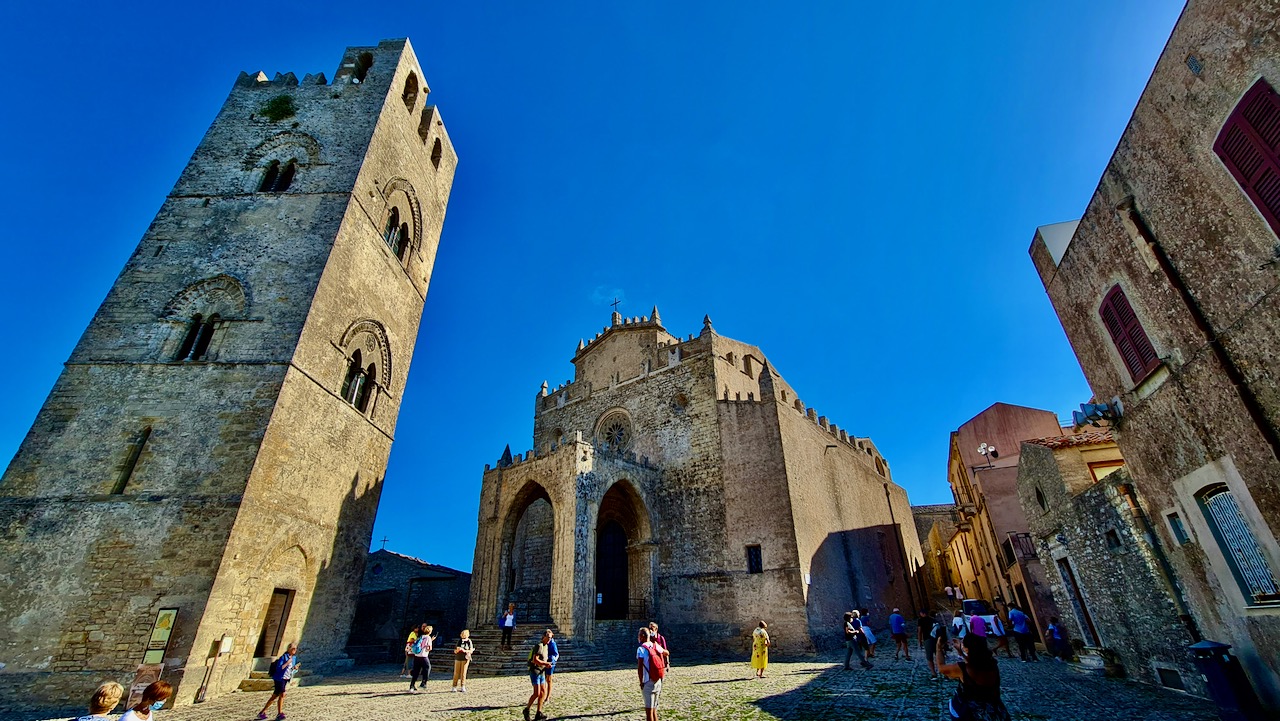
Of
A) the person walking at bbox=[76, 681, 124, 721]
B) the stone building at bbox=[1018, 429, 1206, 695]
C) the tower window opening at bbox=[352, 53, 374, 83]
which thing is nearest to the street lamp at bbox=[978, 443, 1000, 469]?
the stone building at bbox=[1018, 429, 1206, 695]

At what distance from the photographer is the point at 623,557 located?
19047 mm

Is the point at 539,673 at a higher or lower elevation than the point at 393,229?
lower

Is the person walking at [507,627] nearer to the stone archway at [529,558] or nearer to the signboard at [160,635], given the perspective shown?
the stone archway at [529,558]

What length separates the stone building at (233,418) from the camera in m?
9.77

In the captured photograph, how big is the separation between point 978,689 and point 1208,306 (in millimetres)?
5496

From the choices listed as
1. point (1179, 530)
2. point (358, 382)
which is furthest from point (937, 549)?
point (358, 382)

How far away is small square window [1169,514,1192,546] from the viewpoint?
23.0ft

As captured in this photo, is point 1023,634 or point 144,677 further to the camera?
point 1023,634

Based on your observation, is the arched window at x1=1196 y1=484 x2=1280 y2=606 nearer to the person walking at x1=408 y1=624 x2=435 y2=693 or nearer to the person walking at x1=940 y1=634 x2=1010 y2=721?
the person walking at x1=940 y1=634 x2=1010 y2=721

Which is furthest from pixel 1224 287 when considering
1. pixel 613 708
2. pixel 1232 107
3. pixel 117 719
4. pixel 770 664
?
pixel 770 664

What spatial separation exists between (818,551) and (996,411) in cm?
955

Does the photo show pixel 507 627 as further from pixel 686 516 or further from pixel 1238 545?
pixel 1238 545

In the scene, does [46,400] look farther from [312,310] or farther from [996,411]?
[996,411]

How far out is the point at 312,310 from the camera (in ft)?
42.1
